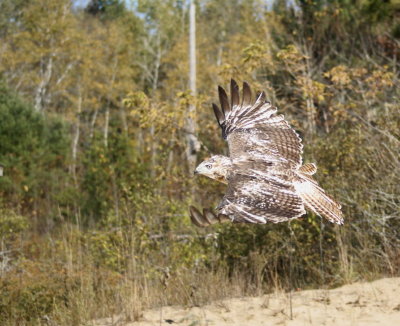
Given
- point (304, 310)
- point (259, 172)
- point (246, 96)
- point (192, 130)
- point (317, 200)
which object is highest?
point (192, 130)

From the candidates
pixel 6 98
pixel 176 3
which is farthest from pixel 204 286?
pixel 176 3

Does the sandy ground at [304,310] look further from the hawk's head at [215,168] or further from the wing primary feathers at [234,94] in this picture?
the wing primary feathers at [234,94]

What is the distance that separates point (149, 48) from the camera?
3444 centimetres

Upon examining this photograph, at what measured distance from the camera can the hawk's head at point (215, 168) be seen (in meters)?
5.68

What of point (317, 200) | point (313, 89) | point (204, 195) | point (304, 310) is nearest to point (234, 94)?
point (317, 200)

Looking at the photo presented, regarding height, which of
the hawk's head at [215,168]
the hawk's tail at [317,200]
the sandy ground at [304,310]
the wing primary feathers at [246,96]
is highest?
the wing primary feathers at [246,96]

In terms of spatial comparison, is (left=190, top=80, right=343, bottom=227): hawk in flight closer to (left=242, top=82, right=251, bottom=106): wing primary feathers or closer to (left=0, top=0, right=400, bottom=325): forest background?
(left=242, top=82, right=251, bottom=106): wing primary feathers

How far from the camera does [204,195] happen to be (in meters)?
10.9

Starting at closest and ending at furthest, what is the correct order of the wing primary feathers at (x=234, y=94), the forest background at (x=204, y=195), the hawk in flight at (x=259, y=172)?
the hawk in flight at (x=259, y=172) → the wing primary feathers at (x=234, y=94) → the forest background at (x=204, y=195)

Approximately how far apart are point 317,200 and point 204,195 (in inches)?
204

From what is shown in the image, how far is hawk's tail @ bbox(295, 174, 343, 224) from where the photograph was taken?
223 inches

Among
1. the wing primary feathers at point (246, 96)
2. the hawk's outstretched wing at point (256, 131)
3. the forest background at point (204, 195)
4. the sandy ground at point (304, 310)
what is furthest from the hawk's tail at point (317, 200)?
the sandy ground at point (304, 310)

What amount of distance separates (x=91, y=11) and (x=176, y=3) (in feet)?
33.6

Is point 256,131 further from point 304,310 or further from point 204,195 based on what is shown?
point 204,195
